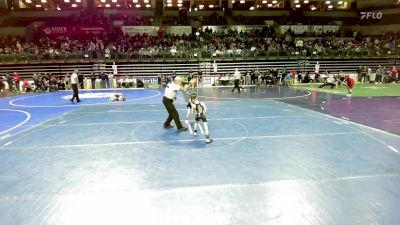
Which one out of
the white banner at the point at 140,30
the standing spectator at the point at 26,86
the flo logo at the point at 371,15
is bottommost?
the standing spectator at the point at 26,86

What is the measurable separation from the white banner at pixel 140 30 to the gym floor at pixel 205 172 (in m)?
23.4

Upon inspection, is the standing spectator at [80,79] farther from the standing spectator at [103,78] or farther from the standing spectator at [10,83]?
the standing spectator at [10,83]

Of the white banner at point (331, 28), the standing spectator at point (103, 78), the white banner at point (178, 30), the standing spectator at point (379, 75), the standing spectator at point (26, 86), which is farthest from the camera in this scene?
the white banner at point (331, 28)

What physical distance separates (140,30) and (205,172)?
100 feet

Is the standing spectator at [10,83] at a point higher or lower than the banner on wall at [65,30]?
lower

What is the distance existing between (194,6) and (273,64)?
46.2 ft

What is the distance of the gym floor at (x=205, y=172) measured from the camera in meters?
5.05

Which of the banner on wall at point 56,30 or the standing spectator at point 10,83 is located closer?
the standing spectator at point 10,83

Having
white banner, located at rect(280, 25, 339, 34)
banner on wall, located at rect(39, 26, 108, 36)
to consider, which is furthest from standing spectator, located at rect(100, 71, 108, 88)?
white banner, located at rect(280, 25, 339, 34)

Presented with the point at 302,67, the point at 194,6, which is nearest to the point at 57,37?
the point at 194,6

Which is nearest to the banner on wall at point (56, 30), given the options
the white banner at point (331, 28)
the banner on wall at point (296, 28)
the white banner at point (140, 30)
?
the white banner at point (140, 30)

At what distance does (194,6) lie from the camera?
4028cm

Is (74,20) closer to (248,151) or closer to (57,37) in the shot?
(57,37)

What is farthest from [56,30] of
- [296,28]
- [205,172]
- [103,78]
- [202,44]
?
[205,172]
